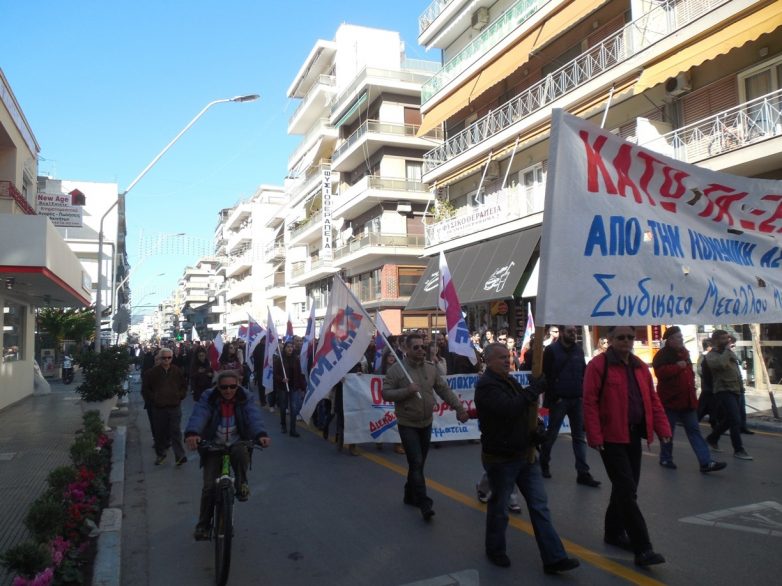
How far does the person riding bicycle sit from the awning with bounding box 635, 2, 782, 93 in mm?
13282

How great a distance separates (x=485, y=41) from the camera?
947 inches

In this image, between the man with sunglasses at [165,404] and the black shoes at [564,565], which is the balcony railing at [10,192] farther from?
the black shoes at [564,565]

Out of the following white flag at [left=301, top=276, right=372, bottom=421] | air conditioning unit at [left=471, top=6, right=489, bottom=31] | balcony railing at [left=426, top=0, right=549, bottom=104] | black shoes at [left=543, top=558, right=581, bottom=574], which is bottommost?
black shoes at [left=543, top=558, right=581, bottom=574]

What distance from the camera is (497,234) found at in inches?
918

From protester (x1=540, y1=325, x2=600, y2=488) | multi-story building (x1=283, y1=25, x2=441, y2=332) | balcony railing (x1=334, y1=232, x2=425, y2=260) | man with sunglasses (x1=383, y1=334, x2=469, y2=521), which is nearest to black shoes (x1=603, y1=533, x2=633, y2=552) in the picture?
man with sunglasses (x1=383, y1=334, x2=469, y2=521)

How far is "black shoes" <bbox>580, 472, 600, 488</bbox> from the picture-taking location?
7285 mm

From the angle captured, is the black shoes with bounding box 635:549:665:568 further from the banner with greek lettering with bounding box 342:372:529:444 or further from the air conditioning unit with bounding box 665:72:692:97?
the air conditioning unit with bounding box 665:72:692:97

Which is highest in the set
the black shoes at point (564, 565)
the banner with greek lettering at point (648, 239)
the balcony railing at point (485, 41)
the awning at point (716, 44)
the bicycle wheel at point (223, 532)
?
the balcony railing at point (485, 41)

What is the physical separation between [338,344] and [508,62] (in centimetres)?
1731

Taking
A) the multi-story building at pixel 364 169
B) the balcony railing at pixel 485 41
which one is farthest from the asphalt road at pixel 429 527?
the multi-story building at pixel 364 169

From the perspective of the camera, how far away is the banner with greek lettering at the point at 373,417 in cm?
991

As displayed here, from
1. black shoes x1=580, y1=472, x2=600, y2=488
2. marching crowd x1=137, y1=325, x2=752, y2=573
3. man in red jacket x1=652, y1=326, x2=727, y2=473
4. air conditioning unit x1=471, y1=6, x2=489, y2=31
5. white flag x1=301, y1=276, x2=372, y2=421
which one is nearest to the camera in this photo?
marching crowd x1=137, y1=325, x2=752, y2=573

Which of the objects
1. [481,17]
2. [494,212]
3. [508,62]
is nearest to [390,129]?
[481,17]

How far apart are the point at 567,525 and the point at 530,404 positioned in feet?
6.28
